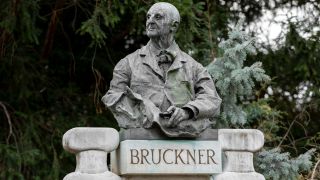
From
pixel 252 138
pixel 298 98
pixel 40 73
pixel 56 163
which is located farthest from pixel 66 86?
pixel 252 138

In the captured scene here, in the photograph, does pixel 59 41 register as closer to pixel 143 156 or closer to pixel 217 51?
pixel 217 51

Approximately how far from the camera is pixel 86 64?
1326 cm

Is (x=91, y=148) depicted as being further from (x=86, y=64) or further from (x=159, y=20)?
(x=86, y=64)

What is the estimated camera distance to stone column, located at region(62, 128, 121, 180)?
7930 mm

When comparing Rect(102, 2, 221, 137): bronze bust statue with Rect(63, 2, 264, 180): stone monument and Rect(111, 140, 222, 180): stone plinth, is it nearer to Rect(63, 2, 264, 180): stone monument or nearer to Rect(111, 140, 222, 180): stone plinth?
Rect(63, 2, 264, 180): stone monument

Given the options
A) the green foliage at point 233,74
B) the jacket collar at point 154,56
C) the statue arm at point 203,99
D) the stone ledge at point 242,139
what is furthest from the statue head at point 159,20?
the green foliage at point 233,74

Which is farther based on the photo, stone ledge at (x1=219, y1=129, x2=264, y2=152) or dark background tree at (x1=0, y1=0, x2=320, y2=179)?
dark background tree at (x1=0, y1=0, x2=320, y2=179)

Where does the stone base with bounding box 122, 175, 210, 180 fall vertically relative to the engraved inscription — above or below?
below

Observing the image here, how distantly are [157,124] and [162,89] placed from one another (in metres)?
0.34

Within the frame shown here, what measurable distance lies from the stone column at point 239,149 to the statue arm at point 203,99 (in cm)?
31

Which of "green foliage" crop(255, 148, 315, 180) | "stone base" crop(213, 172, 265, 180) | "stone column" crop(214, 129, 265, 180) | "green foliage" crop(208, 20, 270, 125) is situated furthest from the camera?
"green foliage" crop(255, 148, 315, 180)

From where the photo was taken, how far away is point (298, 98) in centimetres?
1402

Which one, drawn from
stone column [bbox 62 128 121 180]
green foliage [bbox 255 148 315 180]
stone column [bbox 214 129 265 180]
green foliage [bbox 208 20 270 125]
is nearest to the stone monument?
stone column [bbox 62 128 121 180]

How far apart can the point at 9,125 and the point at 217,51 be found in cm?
270
